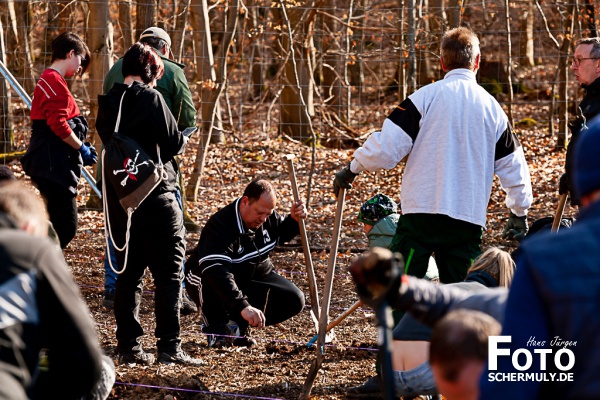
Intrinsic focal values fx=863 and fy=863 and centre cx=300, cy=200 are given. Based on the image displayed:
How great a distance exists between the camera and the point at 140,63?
5.08 meters

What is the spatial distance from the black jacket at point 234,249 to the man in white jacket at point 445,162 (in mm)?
1118

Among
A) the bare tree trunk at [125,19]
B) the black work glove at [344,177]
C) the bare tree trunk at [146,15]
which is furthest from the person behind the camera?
the bare tree trunk at [125,19]

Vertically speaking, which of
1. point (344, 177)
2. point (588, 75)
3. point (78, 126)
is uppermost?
point (588, 75)

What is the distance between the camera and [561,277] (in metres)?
1.93

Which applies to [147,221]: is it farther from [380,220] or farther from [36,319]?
[36,319]

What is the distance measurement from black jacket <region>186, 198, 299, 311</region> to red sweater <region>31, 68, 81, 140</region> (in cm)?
130

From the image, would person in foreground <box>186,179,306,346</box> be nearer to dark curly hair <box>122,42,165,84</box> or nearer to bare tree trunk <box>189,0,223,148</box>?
dark curly hair <box>122,42,165,84</box>

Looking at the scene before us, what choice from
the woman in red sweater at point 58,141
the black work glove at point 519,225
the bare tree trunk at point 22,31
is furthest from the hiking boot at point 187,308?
the bare tree trunk at point 22,31

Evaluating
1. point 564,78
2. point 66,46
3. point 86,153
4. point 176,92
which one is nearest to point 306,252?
point 176,92

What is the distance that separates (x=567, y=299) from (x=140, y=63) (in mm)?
3661

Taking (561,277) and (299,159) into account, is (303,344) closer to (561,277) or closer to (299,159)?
(561,277)

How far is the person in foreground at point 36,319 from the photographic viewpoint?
7.45ft

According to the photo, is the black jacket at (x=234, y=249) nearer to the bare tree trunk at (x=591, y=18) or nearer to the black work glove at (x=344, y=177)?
the black work glove at (x=344, y=177)

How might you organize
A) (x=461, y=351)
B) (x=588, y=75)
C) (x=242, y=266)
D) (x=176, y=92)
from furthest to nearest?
(x=176, y=92) → (x=242, y=266) → (x=588, y=75) → (x=461, y=351)
